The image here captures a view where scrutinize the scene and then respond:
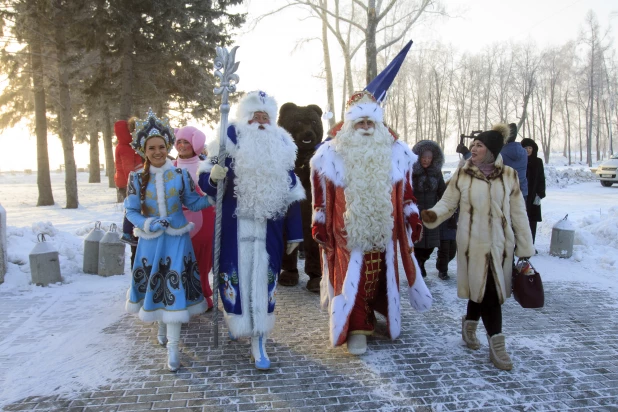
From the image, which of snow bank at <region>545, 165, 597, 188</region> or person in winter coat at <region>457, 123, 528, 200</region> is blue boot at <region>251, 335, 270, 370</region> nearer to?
person in winter coat at <region>457, 123, 528, 200</region>

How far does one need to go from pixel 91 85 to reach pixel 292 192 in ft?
40.6

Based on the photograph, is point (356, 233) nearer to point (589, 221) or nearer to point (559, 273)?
point (559, 273)

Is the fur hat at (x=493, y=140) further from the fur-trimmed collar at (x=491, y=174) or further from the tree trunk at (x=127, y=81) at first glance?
the tree trunk at (x=127, y=81)

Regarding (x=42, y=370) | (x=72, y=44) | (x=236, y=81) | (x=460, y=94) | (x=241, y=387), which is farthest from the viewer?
(x=460, y=94)

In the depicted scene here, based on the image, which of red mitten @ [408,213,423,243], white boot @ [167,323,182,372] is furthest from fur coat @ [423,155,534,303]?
white boot @ [167,323,182,372]

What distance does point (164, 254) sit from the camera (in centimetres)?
363

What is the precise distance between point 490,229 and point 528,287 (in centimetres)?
55

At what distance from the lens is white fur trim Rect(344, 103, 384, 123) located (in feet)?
12.8

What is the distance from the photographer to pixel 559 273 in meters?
6.59

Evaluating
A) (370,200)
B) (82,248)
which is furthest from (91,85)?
(370,200)

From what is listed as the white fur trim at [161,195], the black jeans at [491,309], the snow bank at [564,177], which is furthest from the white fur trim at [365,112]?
the snow bank at [564,177]

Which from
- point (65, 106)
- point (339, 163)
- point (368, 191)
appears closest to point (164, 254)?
point (339, 163)

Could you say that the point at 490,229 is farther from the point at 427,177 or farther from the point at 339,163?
the point at 427,177

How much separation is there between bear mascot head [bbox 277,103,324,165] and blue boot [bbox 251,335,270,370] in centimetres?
281
